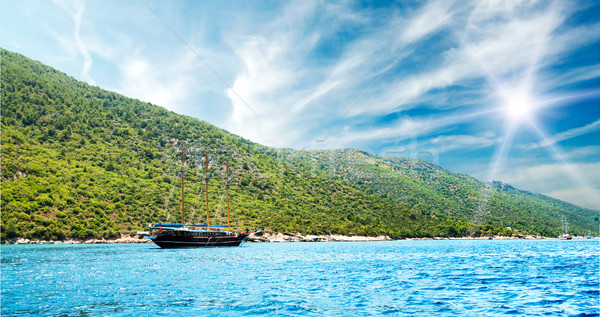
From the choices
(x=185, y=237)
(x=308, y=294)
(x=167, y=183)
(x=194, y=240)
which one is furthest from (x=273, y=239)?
(x=308, y=294)

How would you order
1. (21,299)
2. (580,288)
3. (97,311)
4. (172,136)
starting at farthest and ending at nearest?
1. (172,136)
2. (580,288)
3. (21,299)
4. (97,311)

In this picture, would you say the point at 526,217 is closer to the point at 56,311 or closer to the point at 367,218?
the point at 367,218

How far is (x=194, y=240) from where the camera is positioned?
265ft

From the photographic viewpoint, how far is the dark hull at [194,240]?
77.3 metres

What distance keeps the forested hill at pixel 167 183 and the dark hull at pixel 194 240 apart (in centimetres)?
2088

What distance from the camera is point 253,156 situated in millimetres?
163375

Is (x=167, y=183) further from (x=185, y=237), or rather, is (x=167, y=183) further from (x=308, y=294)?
(x=308, y=294)

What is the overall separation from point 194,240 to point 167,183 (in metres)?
47.3

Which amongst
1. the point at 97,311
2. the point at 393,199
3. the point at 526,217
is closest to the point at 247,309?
the point at 97,311

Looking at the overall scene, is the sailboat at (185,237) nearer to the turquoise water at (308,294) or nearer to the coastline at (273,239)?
the coastline at (273,239)

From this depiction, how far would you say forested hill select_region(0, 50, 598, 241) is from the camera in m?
89.8

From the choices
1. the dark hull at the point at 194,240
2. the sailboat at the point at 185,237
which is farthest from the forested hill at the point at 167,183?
the dark hull at the point at 194,240

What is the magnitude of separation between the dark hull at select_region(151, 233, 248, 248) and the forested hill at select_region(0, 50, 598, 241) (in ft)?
68.5

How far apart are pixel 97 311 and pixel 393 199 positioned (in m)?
158
